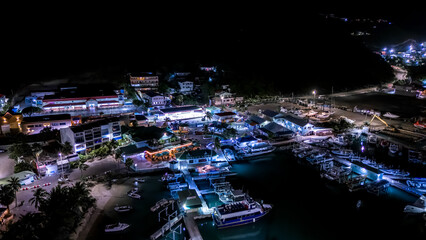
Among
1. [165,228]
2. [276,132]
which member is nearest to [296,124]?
[276,132]

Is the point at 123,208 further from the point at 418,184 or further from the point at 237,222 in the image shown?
the point at 418,184

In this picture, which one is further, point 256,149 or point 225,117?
point 225,117

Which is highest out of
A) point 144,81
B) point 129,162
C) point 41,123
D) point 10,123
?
point 144,81

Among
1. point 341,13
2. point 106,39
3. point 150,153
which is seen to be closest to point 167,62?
point 106,39

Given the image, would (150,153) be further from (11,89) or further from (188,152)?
(11,89)

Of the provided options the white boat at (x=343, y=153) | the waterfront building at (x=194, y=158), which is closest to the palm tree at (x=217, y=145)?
the waterfront building at (x=194, y=158)

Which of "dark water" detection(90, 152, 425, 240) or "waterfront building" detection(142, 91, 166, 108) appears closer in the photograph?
"dark water" detection(90, 152, 425, 240)

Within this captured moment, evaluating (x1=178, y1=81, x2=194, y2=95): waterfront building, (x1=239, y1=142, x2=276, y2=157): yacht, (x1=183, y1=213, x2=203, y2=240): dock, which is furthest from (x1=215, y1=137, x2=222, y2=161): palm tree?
(x1=178, y1=81, x2=194, y2=95): waterfront building

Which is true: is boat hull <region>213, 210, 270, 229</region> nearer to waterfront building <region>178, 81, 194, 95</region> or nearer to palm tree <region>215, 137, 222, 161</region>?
palm tree <region>215, 137, 222, 161</region>
